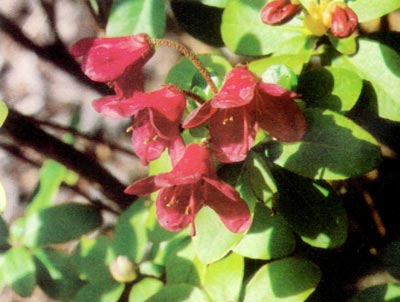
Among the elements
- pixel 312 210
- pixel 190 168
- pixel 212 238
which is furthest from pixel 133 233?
pixel 190 168

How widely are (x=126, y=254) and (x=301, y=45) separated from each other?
67cm

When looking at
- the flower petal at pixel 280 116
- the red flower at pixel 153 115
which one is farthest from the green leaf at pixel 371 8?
the red flower at pixel 153 115

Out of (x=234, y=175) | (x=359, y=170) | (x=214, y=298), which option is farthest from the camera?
(x=214, y=298)

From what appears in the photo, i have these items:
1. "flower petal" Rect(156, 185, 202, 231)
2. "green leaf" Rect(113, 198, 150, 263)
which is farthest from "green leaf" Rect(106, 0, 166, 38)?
"flower petal" Rect(156, 185, 202, 231)

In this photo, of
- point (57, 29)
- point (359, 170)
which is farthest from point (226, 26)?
point (57, 29)

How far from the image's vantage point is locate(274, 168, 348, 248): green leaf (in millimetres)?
1342

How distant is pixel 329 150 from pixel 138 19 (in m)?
0.60

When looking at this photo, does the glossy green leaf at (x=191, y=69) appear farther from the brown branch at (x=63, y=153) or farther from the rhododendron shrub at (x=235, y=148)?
the brown branch at (x=63, y=153)

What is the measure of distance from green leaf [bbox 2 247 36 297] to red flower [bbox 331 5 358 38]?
959 millimetres

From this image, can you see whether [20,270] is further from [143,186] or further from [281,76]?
[281,76]

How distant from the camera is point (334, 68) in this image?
1.33 meters

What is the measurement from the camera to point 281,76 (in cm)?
123

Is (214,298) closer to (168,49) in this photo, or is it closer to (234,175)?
(234,175)

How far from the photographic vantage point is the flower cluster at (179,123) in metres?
1.09
